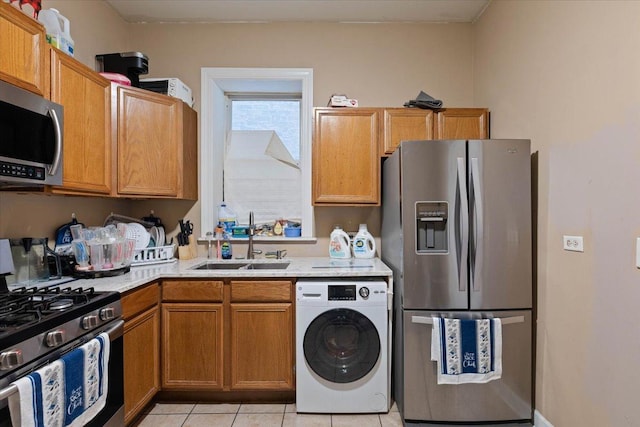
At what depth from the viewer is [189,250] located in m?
2.84

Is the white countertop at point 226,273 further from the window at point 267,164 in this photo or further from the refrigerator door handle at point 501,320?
the window at point 267,164

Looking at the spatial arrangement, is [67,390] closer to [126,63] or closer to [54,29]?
[54,29]

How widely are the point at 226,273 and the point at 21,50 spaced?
5.05ft

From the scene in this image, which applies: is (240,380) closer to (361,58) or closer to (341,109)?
(341,109)

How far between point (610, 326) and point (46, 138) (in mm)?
2766

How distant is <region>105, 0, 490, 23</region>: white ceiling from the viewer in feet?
8.72

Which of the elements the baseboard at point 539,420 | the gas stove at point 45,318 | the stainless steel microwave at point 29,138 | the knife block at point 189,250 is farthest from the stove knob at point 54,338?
the baseboard at point 539,420

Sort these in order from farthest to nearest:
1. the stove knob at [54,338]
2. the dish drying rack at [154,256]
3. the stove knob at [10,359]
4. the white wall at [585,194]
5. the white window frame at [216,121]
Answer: the white window frame at [216,121]
the dish drying rack at [154,256]
the white wall at [585,194]
the stove knob at [54,338]
the stove knob at [10,359]

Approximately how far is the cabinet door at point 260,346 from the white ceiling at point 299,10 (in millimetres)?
2346

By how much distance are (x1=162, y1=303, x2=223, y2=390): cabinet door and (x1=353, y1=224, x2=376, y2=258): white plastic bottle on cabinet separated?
3.79 ft

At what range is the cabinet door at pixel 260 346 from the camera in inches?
87.6

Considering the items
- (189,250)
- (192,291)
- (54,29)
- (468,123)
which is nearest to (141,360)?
(192,291)

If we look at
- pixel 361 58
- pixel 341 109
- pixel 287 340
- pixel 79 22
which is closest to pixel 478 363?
pixel 287 340

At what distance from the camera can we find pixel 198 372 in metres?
2.22
